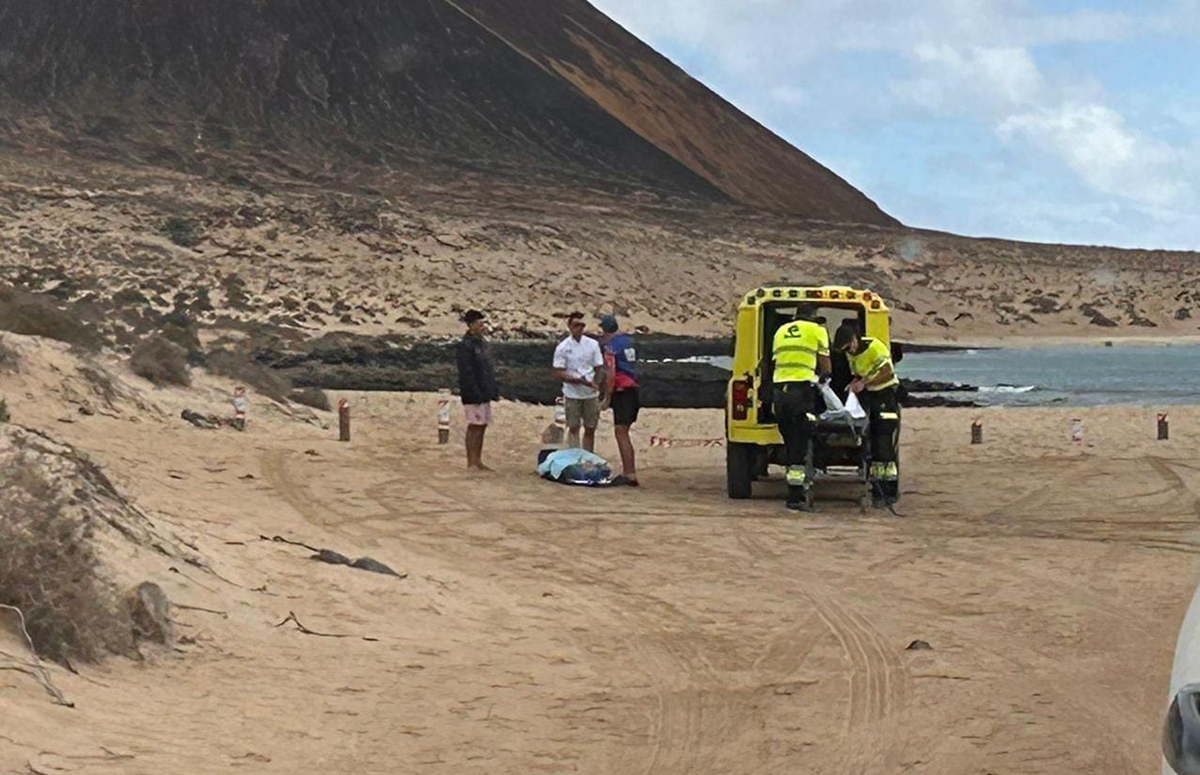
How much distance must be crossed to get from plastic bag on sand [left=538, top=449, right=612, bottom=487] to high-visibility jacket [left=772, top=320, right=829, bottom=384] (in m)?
2.87

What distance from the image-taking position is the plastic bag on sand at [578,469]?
672 inches

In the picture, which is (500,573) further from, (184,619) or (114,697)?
(114,697)

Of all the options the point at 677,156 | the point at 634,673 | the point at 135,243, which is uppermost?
the point at 677,156

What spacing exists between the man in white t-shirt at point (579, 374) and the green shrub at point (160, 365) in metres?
6.80

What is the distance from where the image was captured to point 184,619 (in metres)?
8.91

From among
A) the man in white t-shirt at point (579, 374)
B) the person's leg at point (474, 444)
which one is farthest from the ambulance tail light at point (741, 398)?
the person's leg at point (474, 444)

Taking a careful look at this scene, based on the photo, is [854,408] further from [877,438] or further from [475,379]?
[475,379]

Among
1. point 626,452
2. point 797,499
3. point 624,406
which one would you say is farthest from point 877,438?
point 624,406

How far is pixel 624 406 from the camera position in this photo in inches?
685

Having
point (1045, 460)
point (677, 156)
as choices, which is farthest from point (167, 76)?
point (1045, 460)

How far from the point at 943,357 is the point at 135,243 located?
1256 inches

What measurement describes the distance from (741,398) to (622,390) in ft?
6.00

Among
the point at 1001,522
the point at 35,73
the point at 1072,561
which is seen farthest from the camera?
the point at 35,73

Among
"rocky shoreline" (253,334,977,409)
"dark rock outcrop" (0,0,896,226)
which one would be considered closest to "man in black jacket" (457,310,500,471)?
"rocky shoreline" (253,334,977,409)
